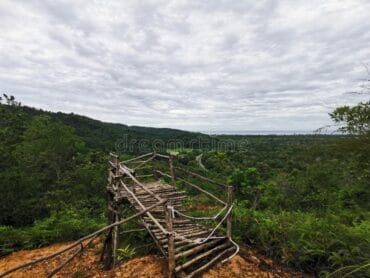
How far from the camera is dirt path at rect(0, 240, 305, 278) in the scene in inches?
155

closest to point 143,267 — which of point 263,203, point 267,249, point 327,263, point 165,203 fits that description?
point 165,203

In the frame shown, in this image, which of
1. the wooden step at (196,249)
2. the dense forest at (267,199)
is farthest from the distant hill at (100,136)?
the wooden step at (196,249)

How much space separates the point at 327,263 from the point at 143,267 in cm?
323

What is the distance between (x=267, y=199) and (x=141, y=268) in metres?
11.4

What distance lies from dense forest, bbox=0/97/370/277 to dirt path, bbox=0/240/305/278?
0.40m

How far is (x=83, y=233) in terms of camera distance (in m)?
7.29

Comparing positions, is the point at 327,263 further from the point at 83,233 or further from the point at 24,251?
the point at 24,251

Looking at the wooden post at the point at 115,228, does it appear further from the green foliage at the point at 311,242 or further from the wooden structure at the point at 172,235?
the green foliage at the point at 311,242

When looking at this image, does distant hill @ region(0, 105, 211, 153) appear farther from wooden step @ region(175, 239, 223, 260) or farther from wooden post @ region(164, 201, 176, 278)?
wooden post @ region(164, 201, 176, 278)

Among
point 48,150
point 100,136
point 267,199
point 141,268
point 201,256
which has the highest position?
point 100,136

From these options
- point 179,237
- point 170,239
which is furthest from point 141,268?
point 170,239

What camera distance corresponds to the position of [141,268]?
4.41 metres

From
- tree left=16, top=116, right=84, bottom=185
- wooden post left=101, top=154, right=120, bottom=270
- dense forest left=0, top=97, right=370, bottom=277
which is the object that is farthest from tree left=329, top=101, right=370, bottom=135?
tree left=16, top=116, right=84, bottom=185

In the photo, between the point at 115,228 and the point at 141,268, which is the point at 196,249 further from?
the point at 115,228
